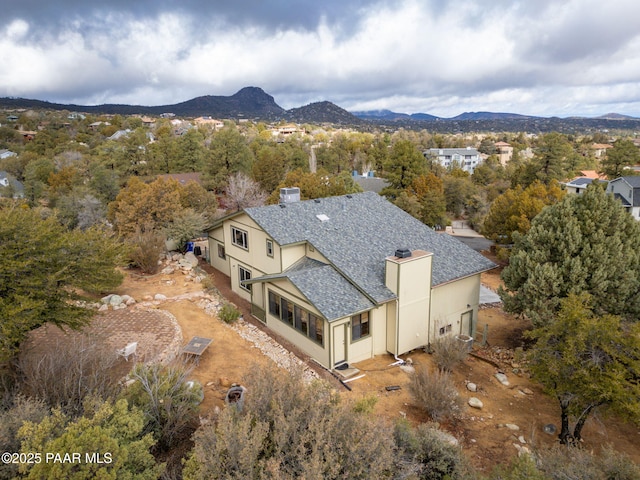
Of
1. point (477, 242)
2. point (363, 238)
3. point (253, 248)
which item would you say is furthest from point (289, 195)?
point (477, 242)

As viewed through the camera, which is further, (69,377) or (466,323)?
(466,323)

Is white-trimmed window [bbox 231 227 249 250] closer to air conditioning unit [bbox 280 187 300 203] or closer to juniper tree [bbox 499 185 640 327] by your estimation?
air conditioning unit [bbox 280 187 300 203]

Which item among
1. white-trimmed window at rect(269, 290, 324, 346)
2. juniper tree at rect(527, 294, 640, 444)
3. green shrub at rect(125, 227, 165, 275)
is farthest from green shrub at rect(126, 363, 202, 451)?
green shrub at rect(125, 227, 165, 275)

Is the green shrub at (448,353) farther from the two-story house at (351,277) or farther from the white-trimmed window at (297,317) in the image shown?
the white-trimmed window at (297,317)

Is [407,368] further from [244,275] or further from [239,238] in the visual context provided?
[239,238]

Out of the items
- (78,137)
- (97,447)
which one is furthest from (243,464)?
(78,137)

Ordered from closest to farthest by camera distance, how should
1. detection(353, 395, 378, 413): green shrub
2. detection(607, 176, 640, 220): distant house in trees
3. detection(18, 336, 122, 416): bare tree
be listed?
1. detection(353, 395, 378, 413): green shrub
2. detection(18, 336, 122, 416): bare tree
3. detection(607, 176, 640, 220): distant house in trees

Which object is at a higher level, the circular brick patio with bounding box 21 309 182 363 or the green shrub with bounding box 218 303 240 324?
the circular brick patio with bounding box 21 309 182 363
